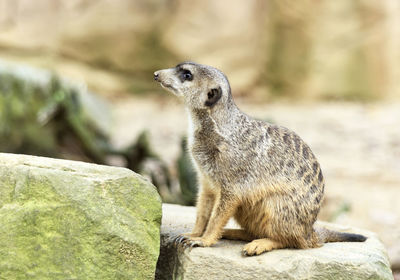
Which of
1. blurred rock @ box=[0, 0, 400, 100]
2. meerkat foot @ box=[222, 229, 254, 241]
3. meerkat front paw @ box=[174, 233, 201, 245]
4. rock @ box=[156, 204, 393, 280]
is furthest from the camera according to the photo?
blurred rock @ box=[0, 0, 400, 100]

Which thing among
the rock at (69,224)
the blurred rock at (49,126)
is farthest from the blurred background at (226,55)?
the rock at (69,224)

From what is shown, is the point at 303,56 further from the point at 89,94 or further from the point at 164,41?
the point at 89,94

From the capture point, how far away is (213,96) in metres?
3.25

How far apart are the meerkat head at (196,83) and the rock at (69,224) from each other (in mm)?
674

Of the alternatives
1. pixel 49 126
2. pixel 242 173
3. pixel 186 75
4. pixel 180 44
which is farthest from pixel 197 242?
pixel 180 44

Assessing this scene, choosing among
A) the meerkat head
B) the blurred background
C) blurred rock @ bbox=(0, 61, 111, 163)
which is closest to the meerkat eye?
the meerkat head

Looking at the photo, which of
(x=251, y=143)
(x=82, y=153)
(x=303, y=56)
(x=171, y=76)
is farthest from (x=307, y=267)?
(x=303, y=56)

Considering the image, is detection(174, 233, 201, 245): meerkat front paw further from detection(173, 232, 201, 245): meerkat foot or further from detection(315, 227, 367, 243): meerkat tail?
detection(315, 227, 367, 243): meerkat tail

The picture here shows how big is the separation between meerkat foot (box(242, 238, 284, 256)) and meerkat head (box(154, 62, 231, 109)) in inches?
31.3

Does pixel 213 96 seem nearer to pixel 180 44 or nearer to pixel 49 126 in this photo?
pixel 49 126

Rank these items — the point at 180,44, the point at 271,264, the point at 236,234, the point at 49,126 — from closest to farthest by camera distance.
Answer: the point at 271,264 → the point at 236,234 → the point at 49,126 → the point at 180,44

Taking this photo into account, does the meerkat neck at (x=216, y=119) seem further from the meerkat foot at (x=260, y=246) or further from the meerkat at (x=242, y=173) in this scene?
the meerkat foot at (x=260, y=246)

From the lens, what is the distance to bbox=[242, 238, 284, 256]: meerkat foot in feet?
9.96

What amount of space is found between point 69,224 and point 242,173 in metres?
1.01
